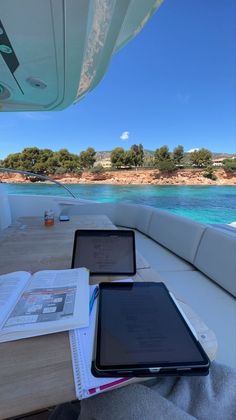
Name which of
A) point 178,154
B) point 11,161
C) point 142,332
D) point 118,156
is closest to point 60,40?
point 142,332

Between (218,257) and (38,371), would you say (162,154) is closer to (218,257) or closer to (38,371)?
(218,257)

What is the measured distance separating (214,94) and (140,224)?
541 inches

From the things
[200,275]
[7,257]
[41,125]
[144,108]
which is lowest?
[200,275]

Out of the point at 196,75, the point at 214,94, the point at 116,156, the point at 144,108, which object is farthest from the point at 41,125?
the point at 214,94

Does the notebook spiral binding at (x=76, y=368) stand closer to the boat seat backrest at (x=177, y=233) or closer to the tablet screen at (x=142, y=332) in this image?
the tablet screen at (x=142, y=332)

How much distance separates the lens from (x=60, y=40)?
3.60 ft

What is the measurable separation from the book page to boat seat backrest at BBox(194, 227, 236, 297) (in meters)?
1.12

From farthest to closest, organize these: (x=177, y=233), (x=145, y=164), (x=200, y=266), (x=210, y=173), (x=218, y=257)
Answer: (x=145, y=164)
(x=210, y=173)
(x=177, y=233)
(x=200, y=266)
(x=218, y=257)

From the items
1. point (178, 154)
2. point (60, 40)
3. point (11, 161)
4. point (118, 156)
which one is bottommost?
point (11, 161)

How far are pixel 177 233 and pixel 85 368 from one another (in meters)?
1.57

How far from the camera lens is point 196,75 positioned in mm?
10906

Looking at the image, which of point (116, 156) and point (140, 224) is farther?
point (116, 156)

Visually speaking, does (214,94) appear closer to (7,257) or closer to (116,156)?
(116,156)

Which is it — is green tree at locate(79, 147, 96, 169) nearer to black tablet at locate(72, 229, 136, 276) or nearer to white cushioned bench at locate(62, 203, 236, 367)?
white cushioned bench at locate(62, 203, 236, 367)
